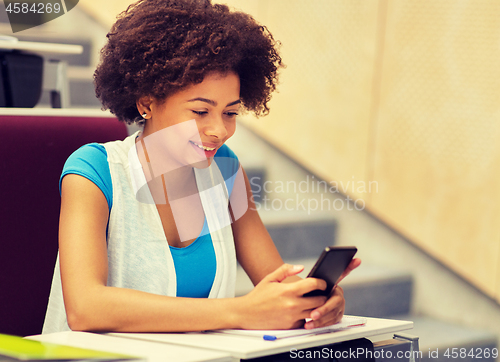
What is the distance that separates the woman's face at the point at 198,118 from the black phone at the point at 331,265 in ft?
1.16

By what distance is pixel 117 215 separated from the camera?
104cm

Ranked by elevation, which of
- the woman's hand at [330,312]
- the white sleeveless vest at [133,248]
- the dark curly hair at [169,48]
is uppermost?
the dark curly hair at [169,48]

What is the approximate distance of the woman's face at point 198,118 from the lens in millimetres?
1040

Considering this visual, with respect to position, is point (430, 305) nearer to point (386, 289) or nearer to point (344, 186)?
point (386, 289)

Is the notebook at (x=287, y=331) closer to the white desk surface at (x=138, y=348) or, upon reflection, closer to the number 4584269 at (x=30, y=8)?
the white desk surface at (x=138, y=348)

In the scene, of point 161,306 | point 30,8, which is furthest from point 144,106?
point 30,8

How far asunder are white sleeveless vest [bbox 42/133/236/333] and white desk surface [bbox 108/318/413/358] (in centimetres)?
21

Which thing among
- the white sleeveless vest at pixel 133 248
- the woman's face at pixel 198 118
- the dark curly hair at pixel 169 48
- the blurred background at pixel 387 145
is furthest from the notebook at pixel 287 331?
the blurred background at pixel 387 145

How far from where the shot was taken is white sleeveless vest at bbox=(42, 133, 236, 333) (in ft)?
3.43

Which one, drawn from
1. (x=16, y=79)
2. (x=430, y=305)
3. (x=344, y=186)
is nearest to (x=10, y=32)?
(x=16, y=79)

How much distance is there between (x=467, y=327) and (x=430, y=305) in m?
0.19

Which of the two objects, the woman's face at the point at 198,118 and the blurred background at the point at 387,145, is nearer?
the woman's face at the point at 198,118

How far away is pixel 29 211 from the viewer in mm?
1217

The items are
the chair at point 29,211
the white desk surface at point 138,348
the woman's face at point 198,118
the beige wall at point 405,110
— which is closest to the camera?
the white desk surface at point 138,348
